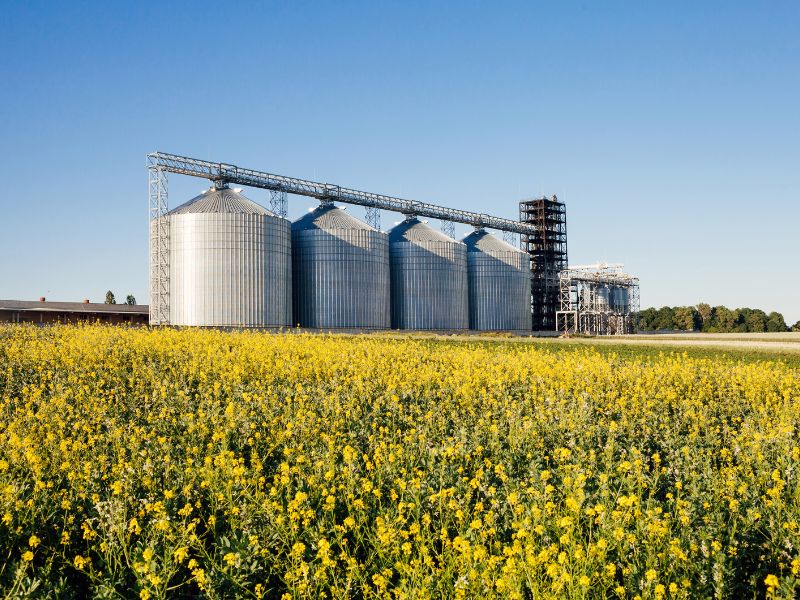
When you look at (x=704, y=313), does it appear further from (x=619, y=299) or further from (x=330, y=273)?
(x=330, y=273)

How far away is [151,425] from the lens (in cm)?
1175

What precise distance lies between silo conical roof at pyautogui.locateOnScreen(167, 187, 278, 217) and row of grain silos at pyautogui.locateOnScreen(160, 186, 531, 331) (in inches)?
3.7

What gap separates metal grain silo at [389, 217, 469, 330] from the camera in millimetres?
69812

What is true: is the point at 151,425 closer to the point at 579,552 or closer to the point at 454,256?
the point at 579,552

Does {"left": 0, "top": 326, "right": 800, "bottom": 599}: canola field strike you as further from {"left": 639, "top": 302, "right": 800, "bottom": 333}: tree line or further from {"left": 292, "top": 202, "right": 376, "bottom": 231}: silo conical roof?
{"left": 639, "top": 302, "right": 800, "bottom": 333}: tree line

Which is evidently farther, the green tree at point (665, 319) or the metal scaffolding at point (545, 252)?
the green tree at point (665, 319)

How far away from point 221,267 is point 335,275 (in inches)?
471

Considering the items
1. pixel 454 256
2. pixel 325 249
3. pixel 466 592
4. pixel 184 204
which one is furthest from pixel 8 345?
pixel 454 256

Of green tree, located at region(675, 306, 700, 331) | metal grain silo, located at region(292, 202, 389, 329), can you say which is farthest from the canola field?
green tree, located at region(675, 306, 700, 331)

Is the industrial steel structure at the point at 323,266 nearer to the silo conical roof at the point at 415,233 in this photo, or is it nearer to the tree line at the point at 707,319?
the silo conical roof at the point at 415,233

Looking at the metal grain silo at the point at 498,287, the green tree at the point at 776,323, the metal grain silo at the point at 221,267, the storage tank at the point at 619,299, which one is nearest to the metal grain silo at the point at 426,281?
the metal grain silo at the point at 498,287

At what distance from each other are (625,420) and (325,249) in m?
51.9

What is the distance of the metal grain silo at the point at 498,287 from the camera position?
77.1 metres

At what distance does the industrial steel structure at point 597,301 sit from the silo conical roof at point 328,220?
36.2 metres
